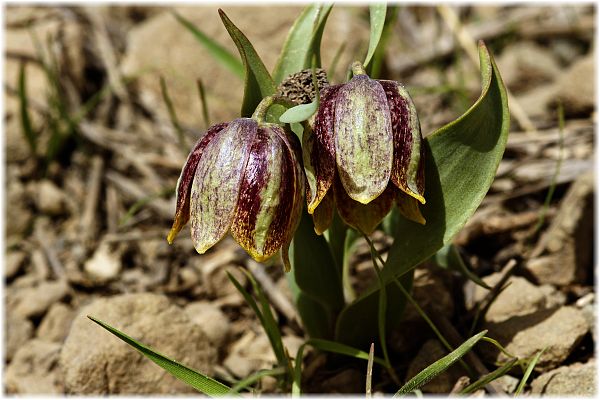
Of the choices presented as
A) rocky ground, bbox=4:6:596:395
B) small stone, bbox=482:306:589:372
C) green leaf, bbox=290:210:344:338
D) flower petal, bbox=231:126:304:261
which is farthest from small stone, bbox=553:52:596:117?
flower petal, bbox=231:126:304:261

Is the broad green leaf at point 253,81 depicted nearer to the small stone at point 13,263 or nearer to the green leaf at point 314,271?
the green leaf at point 314,271

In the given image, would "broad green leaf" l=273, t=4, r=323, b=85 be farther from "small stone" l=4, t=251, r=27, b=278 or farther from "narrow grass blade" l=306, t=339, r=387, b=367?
"small stone" l=4, t=251, r=27, b=278

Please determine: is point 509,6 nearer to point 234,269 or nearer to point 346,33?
point 346,33

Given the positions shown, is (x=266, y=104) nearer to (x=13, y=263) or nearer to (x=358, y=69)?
(x=358, y=69)

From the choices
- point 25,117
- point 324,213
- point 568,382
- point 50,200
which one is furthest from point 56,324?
point 568,382

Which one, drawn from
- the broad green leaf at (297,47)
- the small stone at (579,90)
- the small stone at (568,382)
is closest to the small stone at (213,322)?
the broad green leaf at (297,47)


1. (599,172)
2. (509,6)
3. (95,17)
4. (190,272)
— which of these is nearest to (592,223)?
(599,172)
